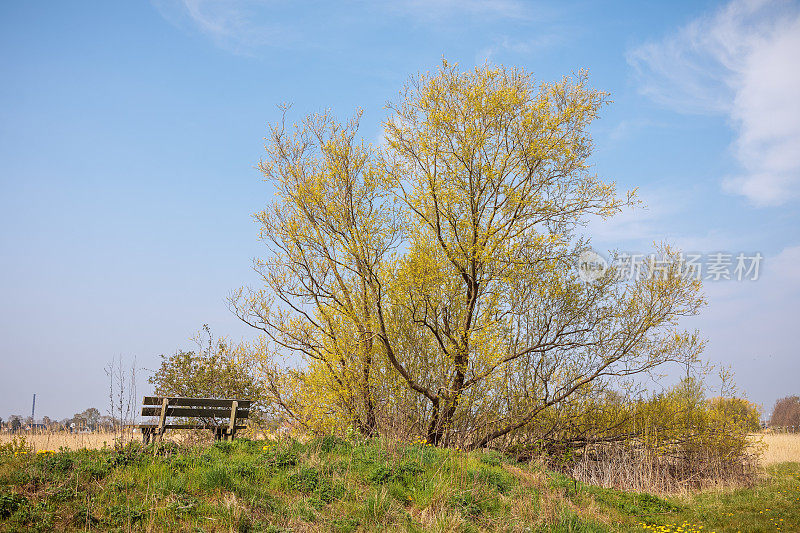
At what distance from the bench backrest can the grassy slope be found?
81.2 inches

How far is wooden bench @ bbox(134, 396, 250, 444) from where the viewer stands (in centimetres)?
881

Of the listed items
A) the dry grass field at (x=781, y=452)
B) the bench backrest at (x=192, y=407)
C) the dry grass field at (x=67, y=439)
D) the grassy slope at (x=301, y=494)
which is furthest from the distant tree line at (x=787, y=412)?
the dry grass field at (x=67, y=439)

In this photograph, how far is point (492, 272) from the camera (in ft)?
38.4

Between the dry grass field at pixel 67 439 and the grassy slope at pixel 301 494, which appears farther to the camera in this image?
the dry grass field at pixel 67 439

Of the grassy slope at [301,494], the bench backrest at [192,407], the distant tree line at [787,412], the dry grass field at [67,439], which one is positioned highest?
the bench backrest at [192,407]

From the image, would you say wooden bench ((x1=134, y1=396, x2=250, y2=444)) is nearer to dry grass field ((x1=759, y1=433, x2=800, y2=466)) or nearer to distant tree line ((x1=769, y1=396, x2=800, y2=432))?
dry grass field ((x1=759, y1=433, x2=800, y2=466))

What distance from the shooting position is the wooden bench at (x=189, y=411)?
881 cm

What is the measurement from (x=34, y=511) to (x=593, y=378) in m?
10.6

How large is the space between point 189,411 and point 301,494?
431cm

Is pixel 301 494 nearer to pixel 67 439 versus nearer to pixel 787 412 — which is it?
pixel 67 439

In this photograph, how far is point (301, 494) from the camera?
19.3ft

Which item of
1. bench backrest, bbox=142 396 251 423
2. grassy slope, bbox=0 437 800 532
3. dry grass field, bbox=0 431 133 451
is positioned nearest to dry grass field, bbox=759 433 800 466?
grassy slope, bbox=0 437 800 532

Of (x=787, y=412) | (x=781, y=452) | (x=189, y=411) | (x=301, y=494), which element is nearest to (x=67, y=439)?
(x=189, y=411)

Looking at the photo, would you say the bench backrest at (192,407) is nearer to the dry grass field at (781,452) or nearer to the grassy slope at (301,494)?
the grassy slope at (301,494)
